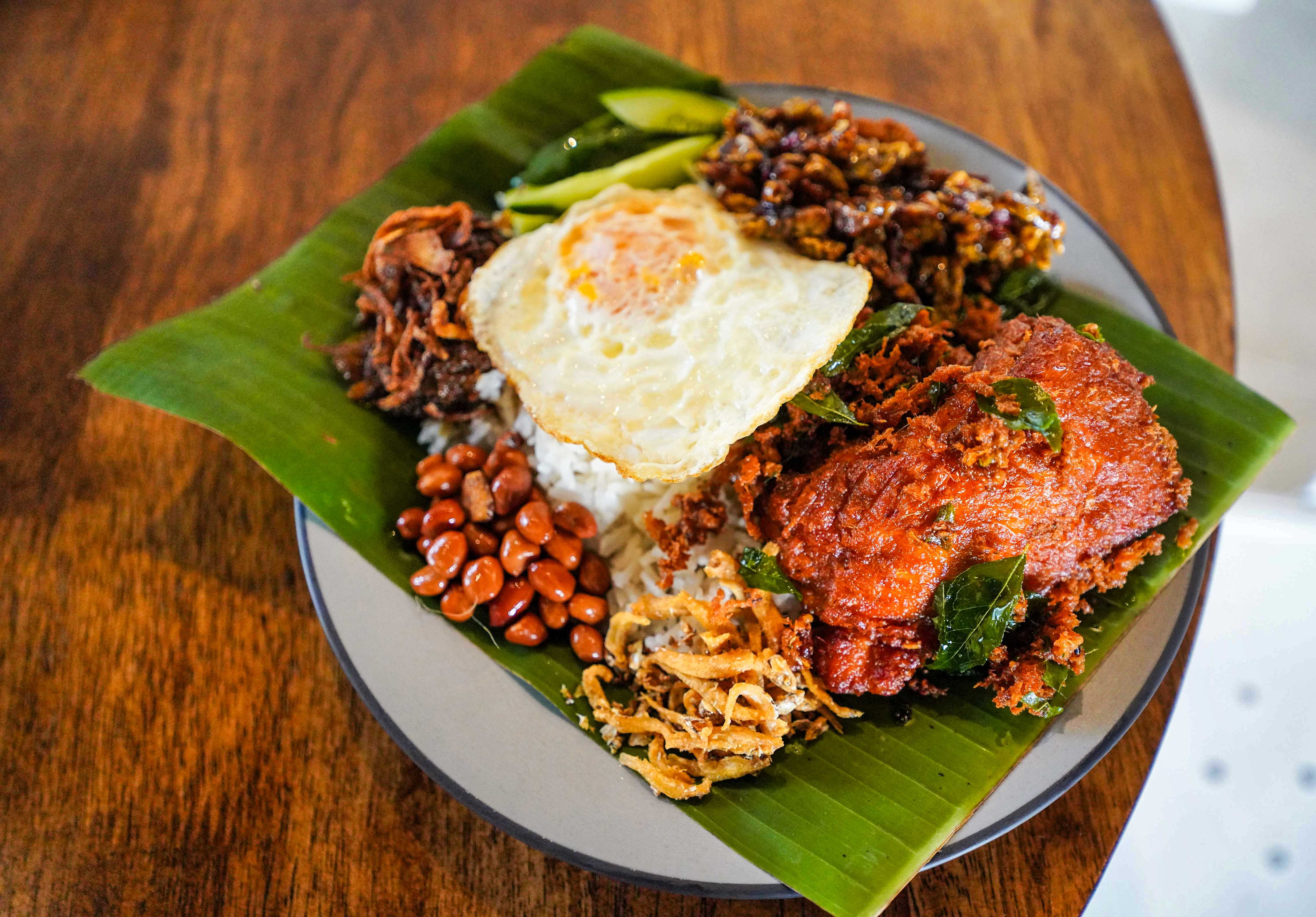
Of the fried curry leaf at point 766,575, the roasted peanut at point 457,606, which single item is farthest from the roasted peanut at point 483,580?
the fried curry leaf at point 766,575

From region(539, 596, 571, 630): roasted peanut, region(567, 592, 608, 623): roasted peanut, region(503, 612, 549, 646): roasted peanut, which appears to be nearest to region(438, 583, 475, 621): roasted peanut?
region(503, 612, 549, 646): roasted peanut

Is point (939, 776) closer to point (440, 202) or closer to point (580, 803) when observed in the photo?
point (580, 803)

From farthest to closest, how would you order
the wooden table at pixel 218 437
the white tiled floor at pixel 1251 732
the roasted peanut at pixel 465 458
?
the white tiled floor at pixel 1251 732, the roasted peanut at pixel 465 458, the wooden table at pixel 218 437

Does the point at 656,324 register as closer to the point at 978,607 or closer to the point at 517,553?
the point at 517,553

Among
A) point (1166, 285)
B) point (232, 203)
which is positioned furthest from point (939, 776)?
point (232, 203)

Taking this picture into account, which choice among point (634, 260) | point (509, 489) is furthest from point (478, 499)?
point (634, 260)

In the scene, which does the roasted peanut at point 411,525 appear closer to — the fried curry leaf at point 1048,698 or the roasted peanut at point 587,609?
the roasted peanut at point 587,609
